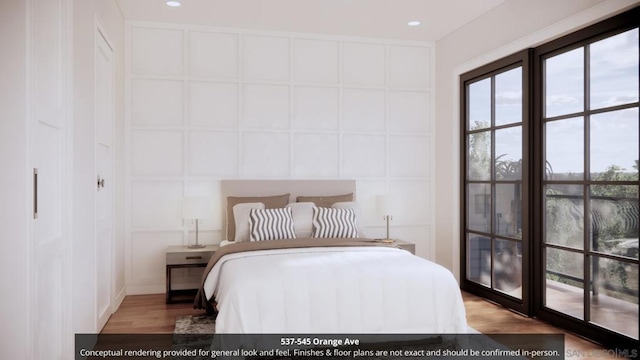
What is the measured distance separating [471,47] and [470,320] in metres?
2.66

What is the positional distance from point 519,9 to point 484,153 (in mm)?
1364

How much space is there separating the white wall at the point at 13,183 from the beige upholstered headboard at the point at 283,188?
9.83 ft

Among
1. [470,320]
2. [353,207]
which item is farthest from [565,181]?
[353,207]

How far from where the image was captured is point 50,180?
2.49m

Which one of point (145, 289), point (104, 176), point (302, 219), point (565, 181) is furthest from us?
point (145, 289)

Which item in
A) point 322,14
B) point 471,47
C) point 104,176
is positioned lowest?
point 104,176

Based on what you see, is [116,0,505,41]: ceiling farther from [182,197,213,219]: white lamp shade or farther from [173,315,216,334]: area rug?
[173,315,216,334]: area rug

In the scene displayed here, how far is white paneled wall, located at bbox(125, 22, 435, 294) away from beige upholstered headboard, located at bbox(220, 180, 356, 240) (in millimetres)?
97

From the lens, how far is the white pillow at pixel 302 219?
456 centimetres

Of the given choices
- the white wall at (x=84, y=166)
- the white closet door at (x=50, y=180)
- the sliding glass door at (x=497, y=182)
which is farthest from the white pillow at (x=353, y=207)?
the white closet door at (x=50, y=180)

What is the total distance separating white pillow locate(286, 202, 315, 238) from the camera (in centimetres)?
456

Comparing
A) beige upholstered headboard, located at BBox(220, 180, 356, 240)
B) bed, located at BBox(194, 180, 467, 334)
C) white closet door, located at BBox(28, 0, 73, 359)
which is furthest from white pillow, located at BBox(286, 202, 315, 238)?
white closet door, located at BBox(28, 0, 73, 359)

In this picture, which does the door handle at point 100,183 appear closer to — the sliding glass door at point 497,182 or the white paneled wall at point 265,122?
the white paneled wall at point 265,122

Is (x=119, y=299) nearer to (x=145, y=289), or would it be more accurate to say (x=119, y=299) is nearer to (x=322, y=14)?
(x=145, y=289)
